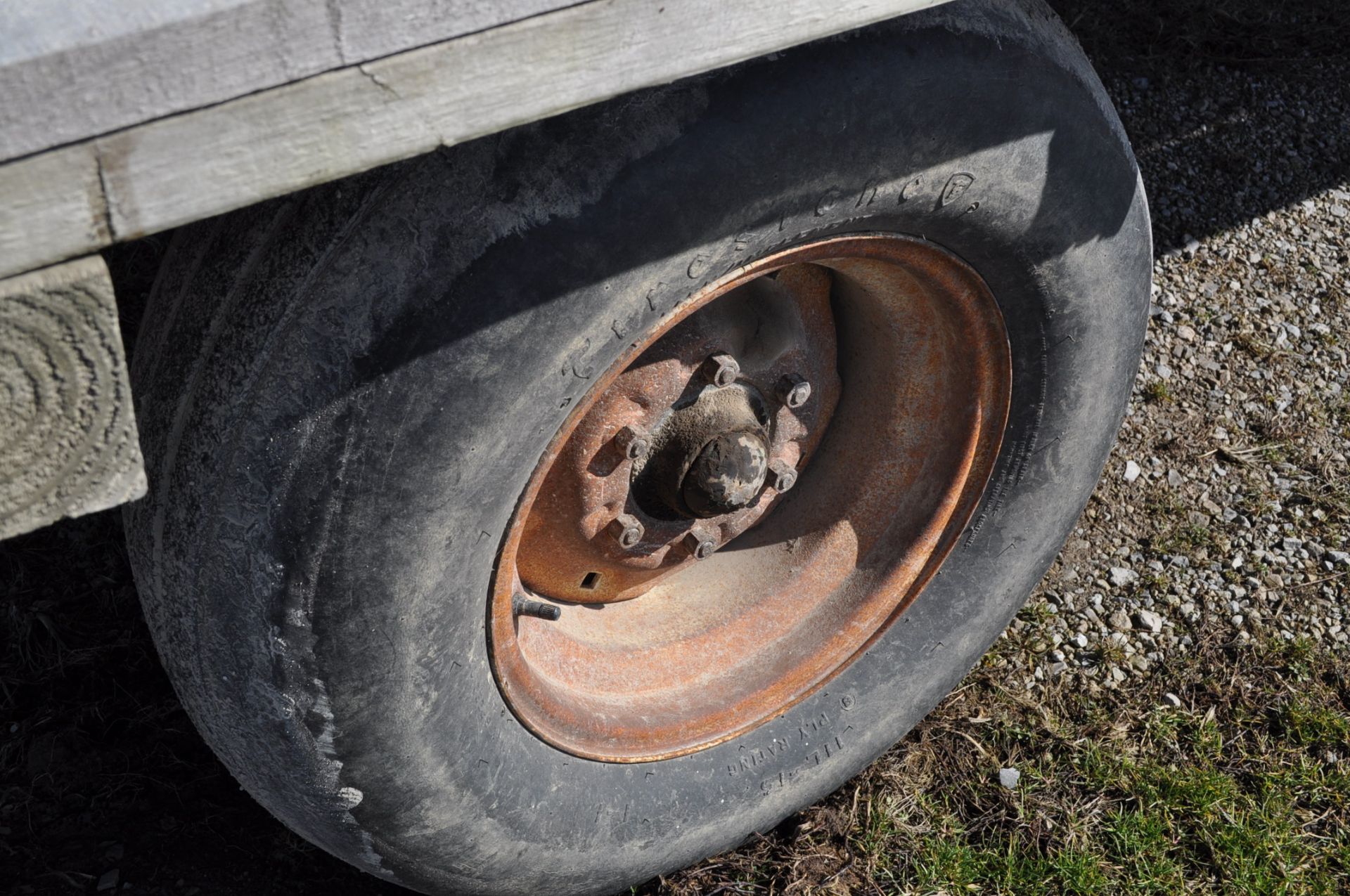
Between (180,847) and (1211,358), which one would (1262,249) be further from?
(180,847)

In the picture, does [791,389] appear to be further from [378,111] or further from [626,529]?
[378,111]

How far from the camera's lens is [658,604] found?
189cm

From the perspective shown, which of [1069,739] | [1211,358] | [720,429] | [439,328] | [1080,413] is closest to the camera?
[439,328]

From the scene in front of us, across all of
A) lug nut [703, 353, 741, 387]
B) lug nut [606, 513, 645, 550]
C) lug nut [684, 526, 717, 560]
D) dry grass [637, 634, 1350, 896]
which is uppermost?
lug nut [703, 353, 741, 387]

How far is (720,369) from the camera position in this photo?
5.15 ft

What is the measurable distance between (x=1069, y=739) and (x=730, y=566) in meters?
0.72

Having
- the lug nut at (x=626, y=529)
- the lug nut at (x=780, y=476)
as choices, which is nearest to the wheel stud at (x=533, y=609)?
the lug nut at (x=626, y=529)

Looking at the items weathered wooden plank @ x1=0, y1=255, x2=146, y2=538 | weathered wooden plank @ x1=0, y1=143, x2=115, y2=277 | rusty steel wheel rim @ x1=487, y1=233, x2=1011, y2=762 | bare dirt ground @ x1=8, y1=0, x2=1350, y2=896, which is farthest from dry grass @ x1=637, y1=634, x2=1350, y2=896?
weathered wooden plank @ x1=0, y1=143, x2=115, y2=277

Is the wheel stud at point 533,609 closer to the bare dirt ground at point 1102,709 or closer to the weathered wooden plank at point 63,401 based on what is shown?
the bare dirt ground at point 1102,709

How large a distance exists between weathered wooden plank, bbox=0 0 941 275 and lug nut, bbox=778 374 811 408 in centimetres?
77

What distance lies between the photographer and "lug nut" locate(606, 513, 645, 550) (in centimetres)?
163

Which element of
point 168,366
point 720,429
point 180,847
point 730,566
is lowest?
point 730,566

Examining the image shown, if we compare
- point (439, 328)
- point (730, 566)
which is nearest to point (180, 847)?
point (730, 566)

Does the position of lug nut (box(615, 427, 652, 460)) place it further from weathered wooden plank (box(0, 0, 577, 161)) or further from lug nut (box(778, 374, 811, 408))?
weathered wooden plank (box(0, 0, 577, 161))
